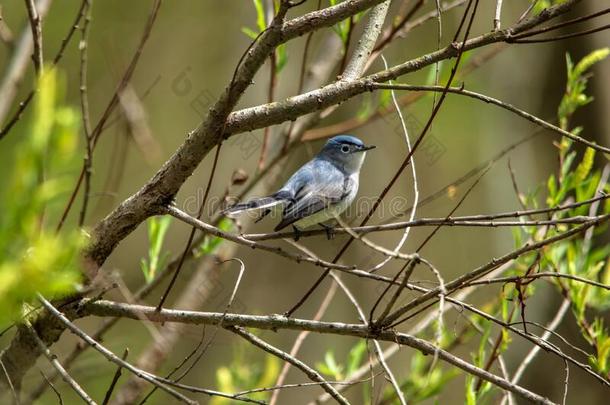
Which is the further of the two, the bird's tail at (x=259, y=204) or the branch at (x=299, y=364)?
the bird's tail at (x=259, y=204)

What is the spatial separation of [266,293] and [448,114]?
364cm

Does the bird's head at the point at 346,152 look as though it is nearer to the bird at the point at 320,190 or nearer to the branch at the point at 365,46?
the bird at the point at 320,190

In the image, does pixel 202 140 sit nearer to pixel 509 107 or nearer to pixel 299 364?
pixel 299 364

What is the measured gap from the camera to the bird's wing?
3.97 meters

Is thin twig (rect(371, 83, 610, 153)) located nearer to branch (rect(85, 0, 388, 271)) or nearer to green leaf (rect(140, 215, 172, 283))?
branch (rect(85, 0, 388, 271))

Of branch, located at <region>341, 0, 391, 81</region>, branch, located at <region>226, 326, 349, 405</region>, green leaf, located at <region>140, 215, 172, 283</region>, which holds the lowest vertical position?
branch, located at <region>226, 326, 349, 405</region>

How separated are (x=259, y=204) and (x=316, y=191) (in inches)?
31.7

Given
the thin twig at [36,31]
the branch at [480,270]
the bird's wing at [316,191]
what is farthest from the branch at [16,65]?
the bird's wing at [316,191]

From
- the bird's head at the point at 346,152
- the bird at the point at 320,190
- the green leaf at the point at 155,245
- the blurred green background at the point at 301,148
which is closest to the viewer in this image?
the green leaf at the point at 155,245

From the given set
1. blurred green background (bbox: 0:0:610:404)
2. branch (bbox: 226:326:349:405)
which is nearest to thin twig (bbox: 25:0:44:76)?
branch (bbox: 226:326:349:405)

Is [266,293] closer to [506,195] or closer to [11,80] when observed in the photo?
[506,195]

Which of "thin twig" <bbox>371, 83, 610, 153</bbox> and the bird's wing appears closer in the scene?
"thin twig" <bbox>371, 83, 610, 153</bbox>

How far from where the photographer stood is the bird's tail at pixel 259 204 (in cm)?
312

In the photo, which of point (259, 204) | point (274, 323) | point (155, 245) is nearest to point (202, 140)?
point (274, 323)
